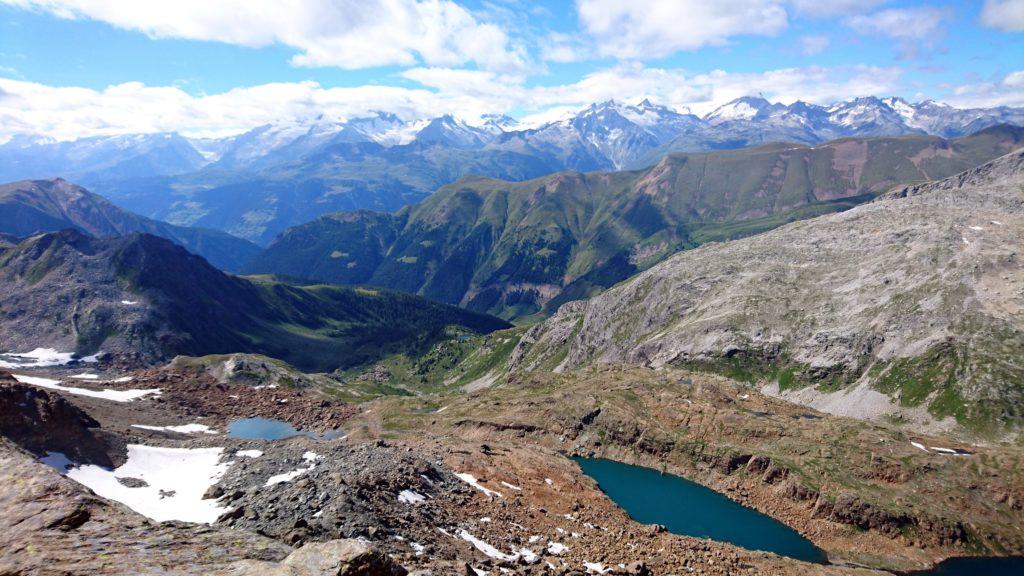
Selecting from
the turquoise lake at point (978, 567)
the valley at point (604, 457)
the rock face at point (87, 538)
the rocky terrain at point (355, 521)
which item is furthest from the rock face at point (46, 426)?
the turquoise lake at point (978, 567)

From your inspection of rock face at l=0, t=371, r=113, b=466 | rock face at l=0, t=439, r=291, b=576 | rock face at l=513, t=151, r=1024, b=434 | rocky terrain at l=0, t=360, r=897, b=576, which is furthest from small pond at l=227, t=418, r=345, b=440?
rock face at l=513, t=151, r=1024, b=434

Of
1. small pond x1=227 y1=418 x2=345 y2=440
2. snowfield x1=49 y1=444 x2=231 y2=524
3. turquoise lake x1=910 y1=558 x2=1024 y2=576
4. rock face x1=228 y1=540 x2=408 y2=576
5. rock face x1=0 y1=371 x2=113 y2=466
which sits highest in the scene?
rock face x1=228 y1=540 x2=408 y2=576

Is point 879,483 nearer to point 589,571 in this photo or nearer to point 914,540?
point 914,540

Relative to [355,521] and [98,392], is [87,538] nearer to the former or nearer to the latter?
[355,521]

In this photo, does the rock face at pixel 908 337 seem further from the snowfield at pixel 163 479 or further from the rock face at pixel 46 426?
the rock face at pixel 46 426

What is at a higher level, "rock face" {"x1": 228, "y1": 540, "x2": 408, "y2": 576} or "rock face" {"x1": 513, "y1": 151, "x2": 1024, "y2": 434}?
"rock face" {"x1": 228, "y1": 540, "x2": 408, "y2": 576}

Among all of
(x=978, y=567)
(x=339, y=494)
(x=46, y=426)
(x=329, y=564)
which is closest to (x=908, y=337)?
(x=978, y=567)

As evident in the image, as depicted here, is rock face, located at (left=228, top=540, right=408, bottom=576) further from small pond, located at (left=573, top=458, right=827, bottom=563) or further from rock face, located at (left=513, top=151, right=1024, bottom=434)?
rock face, located at (left=513, top=151, right=1024, bottom=434)
